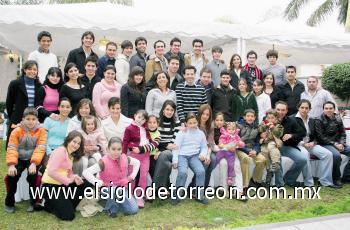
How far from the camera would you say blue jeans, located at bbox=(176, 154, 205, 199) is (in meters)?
5.27

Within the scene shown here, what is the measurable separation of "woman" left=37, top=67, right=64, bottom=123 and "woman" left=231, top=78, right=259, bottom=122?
268 centimetres

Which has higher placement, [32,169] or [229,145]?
[229,145]

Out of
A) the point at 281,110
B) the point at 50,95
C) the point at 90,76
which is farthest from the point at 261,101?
the point at 50,95

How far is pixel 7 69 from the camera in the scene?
56.7 feet

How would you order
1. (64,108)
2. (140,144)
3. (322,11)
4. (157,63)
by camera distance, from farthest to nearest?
1. (322,11)
2. (157,63)
3. (140,144)
4. (64,108)

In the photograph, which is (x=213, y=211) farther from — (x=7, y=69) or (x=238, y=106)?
(x=7, y=69)

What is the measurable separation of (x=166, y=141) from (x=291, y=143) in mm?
2111

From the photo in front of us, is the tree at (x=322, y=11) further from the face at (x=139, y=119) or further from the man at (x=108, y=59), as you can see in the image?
the face at (x=139, y=119)

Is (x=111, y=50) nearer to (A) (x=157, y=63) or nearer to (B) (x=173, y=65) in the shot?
(A) (x=157, y=63)

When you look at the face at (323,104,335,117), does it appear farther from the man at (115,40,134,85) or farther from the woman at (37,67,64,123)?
the woman at (37,67,64,123)

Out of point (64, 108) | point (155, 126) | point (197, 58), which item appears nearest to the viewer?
point (64, 108)

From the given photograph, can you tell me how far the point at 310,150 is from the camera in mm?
6379

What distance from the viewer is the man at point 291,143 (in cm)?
606

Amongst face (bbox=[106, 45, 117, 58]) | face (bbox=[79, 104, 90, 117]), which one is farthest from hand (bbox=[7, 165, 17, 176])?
face (bbox=[106, 45, 117, 58])
